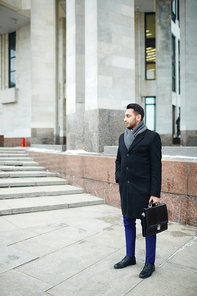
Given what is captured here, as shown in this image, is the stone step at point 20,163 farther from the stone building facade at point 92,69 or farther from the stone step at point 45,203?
the stone step at point 45,203

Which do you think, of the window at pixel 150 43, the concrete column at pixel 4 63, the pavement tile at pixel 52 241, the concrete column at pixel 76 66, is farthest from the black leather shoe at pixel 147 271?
the concrete column at pixel 4 63

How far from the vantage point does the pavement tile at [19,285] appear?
264cm

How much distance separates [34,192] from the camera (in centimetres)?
689

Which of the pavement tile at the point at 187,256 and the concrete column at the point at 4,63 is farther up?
the concrete column at the point at 4,63

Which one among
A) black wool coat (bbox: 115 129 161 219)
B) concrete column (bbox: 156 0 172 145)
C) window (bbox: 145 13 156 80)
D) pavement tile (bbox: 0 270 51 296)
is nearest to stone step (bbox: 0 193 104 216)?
pavement tile (bbox: 0 270 51 296)

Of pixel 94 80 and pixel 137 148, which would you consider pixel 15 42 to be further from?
pixel 137 148

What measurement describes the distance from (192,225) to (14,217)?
3.39 metres

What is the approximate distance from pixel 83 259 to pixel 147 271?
2.85 ft

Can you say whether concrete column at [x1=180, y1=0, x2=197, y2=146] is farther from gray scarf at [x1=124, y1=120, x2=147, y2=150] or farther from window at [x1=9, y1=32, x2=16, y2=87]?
window at [x1=9, y1=32, x2=16, y2=87]

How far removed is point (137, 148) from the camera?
3049 mm

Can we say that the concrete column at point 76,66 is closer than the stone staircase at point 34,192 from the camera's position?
No

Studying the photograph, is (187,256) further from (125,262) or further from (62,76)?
(62,76)

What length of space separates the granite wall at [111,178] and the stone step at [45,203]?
42 centimetres

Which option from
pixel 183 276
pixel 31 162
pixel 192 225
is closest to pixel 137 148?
pixel 183 276
